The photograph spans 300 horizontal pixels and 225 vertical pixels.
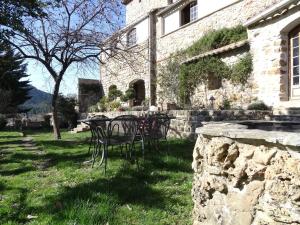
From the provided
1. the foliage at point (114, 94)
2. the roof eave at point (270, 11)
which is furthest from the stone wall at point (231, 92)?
the foliage at point (114, 94)

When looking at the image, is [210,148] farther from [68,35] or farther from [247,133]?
[68,35]

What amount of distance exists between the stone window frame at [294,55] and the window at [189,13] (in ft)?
26.3

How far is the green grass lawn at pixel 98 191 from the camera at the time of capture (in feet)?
13.0

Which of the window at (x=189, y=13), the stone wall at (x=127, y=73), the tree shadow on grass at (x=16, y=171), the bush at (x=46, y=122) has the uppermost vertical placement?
the window at (x=189, y=13)

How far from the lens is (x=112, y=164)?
647cm

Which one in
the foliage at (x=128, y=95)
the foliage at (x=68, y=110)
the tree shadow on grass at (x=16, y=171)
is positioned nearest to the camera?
the tree shadow on grass at (x=16, y=171)

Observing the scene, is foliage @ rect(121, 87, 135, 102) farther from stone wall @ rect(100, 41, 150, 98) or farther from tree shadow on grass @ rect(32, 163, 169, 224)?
tree shadow on grass @ rect(32, 163, 169, 224)

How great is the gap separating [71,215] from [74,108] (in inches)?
692

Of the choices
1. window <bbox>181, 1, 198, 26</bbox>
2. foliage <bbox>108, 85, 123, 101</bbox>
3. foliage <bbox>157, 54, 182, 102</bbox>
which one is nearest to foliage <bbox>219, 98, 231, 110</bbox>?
foliage <bbox>157, 54, 182, 102</bbox>

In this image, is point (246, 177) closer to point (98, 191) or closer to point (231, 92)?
point (98, 191)

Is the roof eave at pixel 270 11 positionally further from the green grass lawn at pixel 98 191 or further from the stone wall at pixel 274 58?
the green grass lawn at pixel 98 191

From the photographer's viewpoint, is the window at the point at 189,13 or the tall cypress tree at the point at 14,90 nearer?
the window at the point at 189,13

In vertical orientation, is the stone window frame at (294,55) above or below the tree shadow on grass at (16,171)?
above

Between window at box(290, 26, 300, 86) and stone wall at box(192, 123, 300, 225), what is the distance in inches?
317
